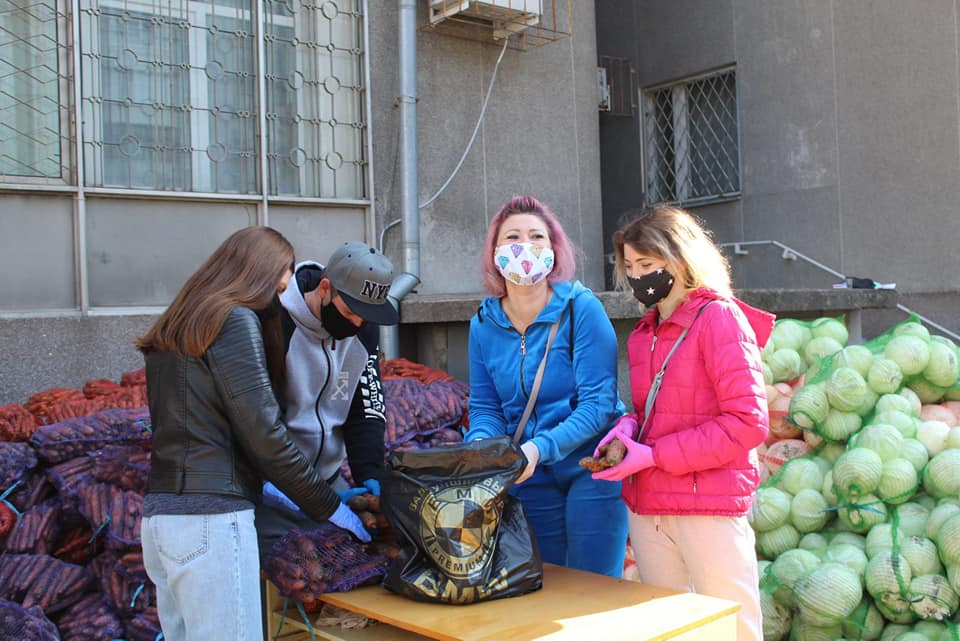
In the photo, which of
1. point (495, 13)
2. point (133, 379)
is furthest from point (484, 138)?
point (133, 379)

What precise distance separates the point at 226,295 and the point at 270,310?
0.16 metres

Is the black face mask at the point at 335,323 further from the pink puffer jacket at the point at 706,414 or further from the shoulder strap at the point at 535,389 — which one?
the pink puffer jacket at the point at 706,414

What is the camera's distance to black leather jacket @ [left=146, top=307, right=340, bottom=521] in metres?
2.51

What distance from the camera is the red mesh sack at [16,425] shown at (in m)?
4.23

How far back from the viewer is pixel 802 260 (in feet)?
31.6

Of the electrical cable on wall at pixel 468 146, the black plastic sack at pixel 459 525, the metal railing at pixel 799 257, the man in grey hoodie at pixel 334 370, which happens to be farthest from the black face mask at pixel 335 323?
the metal railing at pixel 799 257

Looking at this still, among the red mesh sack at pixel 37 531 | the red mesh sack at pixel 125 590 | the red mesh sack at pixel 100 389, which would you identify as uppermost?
the red mesh sack at pixel 100 389

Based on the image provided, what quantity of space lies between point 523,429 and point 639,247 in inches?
30.9

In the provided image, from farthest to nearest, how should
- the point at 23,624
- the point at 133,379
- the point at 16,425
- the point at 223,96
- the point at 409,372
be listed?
the point at 223,96
the point at 409,372
the point at 133,379
the point at 16,425
the point at 23,624

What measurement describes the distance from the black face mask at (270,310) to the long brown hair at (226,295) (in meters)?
0.01

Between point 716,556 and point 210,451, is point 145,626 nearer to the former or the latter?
point 210,451

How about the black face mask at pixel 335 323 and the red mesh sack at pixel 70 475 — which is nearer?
the black face mask at pixel 335 323

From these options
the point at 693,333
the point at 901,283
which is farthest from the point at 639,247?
the point at 901,283

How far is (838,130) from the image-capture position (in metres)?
9.27
